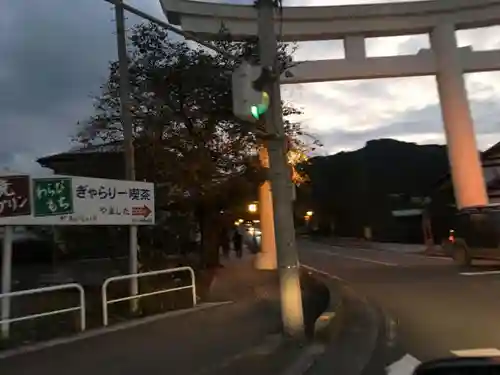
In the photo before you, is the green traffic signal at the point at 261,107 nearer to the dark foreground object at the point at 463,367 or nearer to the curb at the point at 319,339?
the curb at the point at 319,339

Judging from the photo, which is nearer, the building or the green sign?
the green sign

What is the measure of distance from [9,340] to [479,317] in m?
7.50

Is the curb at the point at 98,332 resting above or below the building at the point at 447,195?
below

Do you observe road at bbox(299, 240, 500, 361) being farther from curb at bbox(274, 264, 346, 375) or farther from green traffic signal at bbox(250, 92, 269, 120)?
green traffic signal at bbox(250, 92, 269, 120)

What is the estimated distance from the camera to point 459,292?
13.1m

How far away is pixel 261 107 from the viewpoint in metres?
7.73

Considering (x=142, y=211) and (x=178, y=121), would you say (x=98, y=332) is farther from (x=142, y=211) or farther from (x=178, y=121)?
(x=178, y=121)

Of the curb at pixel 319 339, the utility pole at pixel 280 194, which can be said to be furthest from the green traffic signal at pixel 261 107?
the curb at pixel 319 339

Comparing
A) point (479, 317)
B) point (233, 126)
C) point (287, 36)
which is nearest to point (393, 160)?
point (287, 36)

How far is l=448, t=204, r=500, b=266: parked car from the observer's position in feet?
59.0

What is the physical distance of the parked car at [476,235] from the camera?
18.0 meters

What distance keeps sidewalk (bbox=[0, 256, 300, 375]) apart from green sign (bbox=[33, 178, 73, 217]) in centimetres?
223

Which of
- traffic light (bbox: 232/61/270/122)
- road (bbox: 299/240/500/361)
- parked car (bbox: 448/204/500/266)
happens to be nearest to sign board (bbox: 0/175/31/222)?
traffic light (bbox: 232/61/270/122)

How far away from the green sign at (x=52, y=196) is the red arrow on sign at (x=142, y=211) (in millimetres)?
1759
